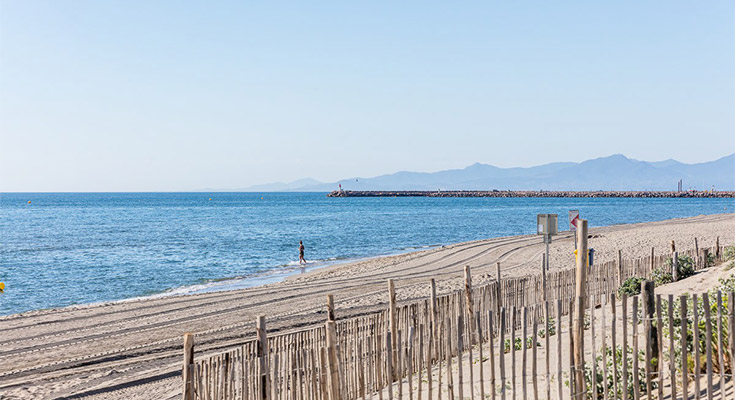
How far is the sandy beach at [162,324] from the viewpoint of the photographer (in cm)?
1212

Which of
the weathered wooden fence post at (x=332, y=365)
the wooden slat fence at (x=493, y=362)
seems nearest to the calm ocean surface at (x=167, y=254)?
the wooden slat fence at (x=493, y=362)

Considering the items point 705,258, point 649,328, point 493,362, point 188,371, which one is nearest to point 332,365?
point 188,371

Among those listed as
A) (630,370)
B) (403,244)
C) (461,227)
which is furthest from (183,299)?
(461,227)

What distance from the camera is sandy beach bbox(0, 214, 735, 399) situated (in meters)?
12.1

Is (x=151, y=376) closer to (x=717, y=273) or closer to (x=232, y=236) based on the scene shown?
(x=717, y=273)

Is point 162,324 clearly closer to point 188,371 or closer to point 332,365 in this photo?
point 188,371

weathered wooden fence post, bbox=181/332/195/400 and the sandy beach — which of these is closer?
weathered wooden fence post, bbox=181/332/195/400

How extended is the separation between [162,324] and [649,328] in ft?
49.0

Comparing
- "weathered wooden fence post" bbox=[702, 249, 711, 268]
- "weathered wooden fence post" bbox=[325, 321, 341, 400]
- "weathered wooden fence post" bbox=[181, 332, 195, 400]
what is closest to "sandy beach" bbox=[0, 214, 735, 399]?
"weathered wooden fence post" bbox=[181, 332, 195, 400]

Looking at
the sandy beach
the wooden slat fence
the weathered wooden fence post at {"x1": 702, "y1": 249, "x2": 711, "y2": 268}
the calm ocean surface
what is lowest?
the calm ocean surface

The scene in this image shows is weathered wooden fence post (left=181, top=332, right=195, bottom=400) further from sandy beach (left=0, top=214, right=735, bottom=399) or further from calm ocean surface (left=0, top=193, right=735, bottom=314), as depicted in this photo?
calm ocean surface (left=0, top=193, right=735, bottom=314)

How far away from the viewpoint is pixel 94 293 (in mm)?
27969

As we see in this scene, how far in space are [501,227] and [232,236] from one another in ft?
93.8

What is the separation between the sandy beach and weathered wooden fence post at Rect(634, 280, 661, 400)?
7.59 meters
